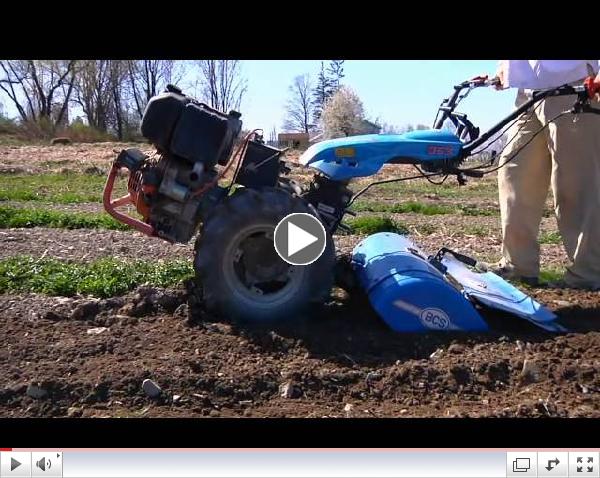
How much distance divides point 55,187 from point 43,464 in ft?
42.6

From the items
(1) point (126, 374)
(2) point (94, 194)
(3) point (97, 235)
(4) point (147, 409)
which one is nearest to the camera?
(4) point (147, 409)

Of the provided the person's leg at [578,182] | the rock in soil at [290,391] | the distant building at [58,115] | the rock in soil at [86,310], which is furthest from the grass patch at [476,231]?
the distant building at [58,115]

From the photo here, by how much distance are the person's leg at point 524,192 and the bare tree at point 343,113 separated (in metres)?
21.2

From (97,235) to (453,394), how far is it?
510 centimetres

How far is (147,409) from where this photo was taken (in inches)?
132

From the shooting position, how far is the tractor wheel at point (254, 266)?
4176mm

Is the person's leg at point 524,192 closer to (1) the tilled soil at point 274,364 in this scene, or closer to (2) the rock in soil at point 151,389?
(1) the tilled soil at point 274,364

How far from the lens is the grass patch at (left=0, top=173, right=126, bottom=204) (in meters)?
11.8

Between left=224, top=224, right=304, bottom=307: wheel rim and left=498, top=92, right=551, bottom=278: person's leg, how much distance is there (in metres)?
2.36

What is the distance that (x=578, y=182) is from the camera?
5516 mm

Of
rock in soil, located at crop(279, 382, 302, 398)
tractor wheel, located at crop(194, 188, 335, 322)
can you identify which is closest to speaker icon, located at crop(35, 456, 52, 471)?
rock in soil, located at crop(279, 382, 302, 398)

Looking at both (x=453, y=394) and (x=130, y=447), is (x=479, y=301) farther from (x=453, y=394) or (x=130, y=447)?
(x=130, y=447)

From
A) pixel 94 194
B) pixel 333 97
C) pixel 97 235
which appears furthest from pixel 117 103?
pixel 97 235

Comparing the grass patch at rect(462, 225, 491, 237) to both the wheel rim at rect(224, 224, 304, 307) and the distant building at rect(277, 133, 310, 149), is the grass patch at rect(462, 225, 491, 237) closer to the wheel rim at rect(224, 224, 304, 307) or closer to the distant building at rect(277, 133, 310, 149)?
the distant building at rect(277, 133, 310, 149)
